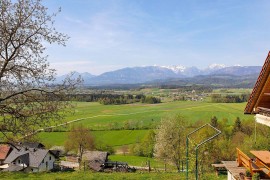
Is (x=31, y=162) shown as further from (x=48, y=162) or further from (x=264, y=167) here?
(x=264, y=167)

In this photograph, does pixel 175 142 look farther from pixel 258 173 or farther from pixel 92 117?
pixel 92 117

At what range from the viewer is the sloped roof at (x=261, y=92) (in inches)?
390

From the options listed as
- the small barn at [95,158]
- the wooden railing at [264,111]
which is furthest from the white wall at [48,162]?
the wooden railing at [264,111]

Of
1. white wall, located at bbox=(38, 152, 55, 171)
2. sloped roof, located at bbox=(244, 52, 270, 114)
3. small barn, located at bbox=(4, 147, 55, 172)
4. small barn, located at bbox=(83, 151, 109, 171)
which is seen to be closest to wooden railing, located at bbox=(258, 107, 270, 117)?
sloped roof, located at bbox=(244, 52, 270, 114)

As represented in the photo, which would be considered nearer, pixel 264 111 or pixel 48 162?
pixel 264 111

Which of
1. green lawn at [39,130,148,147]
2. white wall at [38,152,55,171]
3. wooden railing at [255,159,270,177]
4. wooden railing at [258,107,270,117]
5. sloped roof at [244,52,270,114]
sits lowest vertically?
green lawn at [39,130,148,147]

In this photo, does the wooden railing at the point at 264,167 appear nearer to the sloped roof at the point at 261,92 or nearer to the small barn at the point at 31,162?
the sloped roof at the point at 261,92

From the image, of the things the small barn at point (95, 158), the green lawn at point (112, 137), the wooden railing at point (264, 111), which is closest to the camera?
the wooden railing at point (264, 111)

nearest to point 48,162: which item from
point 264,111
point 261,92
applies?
point 261,92

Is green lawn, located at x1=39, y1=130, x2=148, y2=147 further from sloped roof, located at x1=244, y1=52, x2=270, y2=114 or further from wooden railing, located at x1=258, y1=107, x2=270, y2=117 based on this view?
wooden railing, located at x1=258, y1=107, x2=270, y2=117

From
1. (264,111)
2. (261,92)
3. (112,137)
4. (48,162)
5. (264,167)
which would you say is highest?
(261,92)

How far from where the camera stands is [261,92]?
10.7m

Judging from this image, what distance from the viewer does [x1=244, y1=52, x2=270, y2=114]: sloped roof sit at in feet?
32.5

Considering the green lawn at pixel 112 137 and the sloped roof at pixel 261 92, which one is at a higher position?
the sloped roof at pixel 261 92
